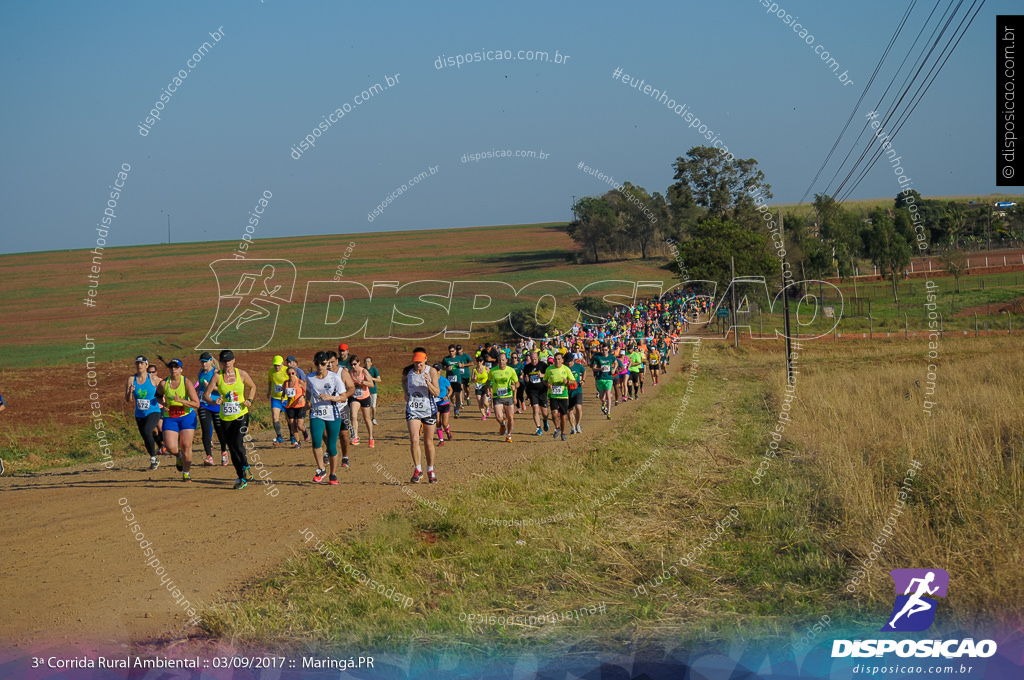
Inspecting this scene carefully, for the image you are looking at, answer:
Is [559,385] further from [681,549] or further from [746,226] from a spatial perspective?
[746,226]

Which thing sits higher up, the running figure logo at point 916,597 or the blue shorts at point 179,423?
the blue shorts at point 179,423

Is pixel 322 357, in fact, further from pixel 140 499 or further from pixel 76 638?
pixel 76 638

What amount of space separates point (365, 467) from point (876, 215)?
53585 mm

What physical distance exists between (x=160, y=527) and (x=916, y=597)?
7870 mm

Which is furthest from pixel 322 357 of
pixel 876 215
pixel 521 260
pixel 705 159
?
pixel 521 260

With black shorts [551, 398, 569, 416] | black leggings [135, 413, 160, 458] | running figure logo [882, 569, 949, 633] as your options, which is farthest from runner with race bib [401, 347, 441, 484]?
running figure logo [882, 569, 949, 633]

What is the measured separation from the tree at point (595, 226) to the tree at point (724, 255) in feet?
56.3

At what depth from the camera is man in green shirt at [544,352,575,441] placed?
14.8m

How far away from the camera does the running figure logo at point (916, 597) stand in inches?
241

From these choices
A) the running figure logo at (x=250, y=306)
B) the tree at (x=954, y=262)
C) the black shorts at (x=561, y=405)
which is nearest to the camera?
the black shorts at (x=561, y=405)

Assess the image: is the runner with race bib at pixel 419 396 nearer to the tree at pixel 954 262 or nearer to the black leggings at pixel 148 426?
the black leggings at pixel 148 426

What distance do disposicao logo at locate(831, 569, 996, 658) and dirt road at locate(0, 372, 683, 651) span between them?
5280mm

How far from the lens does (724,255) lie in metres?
43.9

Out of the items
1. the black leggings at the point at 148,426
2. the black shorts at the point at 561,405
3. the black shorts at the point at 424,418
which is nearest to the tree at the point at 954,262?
the black shorts at the point at 561,405
